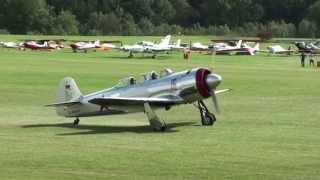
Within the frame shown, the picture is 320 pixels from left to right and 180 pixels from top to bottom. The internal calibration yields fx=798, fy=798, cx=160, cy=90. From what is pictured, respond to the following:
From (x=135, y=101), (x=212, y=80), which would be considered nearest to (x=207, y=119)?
(x=212, y=80)

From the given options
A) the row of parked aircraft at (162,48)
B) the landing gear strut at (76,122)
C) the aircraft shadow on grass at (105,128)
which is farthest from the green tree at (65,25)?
the aircraft shadow on grass at (105,128)

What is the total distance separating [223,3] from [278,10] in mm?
13752

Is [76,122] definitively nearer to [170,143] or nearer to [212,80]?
[212,80]

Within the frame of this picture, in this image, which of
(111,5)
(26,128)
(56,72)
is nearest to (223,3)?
(111,5)

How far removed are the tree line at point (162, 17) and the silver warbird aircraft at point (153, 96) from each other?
13043 centimetres

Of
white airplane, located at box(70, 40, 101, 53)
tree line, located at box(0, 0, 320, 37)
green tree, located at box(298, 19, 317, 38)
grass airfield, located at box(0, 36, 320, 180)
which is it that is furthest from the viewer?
tree line, located at box(0, 0, 320, 37)

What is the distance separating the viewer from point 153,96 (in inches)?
805

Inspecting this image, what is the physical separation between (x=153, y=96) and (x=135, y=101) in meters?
0.68

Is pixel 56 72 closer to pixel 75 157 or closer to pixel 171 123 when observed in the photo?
pixel 171 123

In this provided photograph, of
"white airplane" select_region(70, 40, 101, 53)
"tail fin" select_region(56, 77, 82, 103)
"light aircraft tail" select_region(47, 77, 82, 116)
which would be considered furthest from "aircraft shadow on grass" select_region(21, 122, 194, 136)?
"white airplane" select_region(70, 40, 101, 53)

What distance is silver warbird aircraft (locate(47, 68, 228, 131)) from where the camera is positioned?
20031mm

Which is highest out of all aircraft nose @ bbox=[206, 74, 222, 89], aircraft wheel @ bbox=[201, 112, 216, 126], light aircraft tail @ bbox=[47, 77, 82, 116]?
aircraft nose @ bbox=[206, 74, 222, 89]

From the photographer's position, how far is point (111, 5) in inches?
7185

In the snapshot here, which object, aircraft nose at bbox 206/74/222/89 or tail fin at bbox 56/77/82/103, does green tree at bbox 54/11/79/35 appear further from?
aircraft nose at bbox 206/74/222/89
